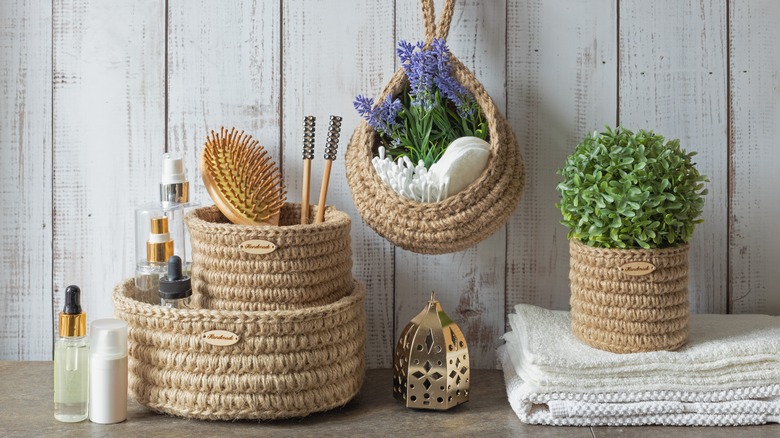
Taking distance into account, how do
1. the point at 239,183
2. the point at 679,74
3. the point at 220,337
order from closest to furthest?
the point at 220,337, the point at 239,183, the point at 679,74

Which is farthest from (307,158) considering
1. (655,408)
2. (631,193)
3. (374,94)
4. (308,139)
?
(655,408)

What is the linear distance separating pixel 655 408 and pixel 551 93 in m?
0.43

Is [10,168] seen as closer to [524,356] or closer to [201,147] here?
[201,147]

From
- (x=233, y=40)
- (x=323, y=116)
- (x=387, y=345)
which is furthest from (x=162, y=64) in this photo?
(x=387, y=345)

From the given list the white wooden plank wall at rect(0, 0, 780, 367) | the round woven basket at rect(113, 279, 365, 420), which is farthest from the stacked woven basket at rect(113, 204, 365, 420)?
the white wooden plank wall at rect(0, 0, 780, 367)

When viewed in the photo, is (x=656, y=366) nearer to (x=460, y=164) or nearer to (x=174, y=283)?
(x=460, y=164)

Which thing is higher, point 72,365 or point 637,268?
point 637,268

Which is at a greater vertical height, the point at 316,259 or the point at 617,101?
the point at 617,101

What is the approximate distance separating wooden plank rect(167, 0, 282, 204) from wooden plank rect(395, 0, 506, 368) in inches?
7.3

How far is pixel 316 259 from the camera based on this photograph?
950 millimetres

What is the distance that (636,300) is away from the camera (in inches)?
37.5

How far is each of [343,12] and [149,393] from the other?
546 millimetres

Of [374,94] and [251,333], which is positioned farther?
[374,94]

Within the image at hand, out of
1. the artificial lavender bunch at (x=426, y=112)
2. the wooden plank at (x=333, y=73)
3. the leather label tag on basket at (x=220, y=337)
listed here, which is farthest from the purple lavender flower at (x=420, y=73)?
the leather label tag on basket at (x=220, y=337)
